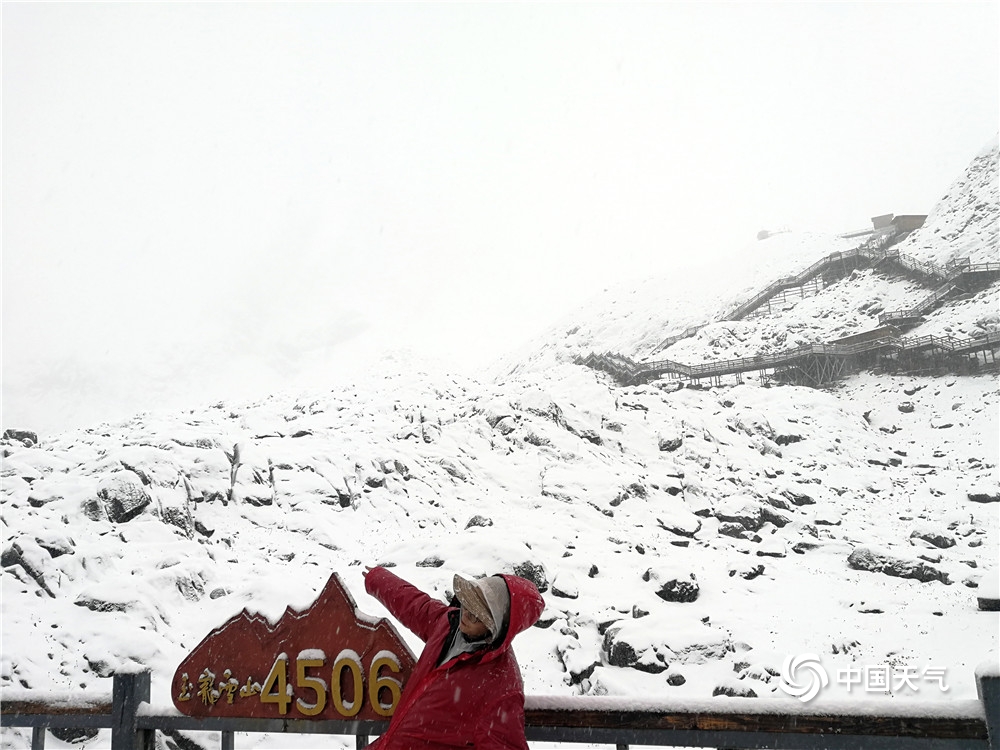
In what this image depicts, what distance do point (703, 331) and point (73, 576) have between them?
40.1m

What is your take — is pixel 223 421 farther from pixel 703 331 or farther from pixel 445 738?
pixel 703 331

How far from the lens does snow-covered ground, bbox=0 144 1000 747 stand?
1066cm

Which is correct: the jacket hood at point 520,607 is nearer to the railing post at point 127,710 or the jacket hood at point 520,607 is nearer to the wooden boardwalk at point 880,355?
the railing post at point 127,710

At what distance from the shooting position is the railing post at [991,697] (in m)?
1.96

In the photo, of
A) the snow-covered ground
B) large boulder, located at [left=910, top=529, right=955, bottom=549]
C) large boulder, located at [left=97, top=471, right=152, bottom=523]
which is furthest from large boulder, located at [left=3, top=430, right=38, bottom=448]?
large boulder, located at [left=910, top=529, right=955, bottom=549]

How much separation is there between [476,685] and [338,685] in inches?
30.0

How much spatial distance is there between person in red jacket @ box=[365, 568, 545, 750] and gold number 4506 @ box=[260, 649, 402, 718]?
0.21 meters

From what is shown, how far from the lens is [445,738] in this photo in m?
2.21

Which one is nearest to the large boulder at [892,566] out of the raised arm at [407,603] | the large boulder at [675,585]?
the large boulder at [675,585]

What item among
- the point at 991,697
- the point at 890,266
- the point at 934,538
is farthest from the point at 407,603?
the point at 890,266

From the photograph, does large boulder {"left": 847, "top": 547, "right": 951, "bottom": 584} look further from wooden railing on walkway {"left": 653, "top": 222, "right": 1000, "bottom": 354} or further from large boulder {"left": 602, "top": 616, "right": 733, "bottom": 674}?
wooden railing on walkway {"left": 653, "top": 222, "right": 1000, "bottom": 354}

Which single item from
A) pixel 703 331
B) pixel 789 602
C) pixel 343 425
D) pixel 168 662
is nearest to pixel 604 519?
pixel 789 602

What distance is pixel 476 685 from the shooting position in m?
2.26

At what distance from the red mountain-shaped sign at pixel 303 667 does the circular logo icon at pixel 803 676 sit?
994cm
